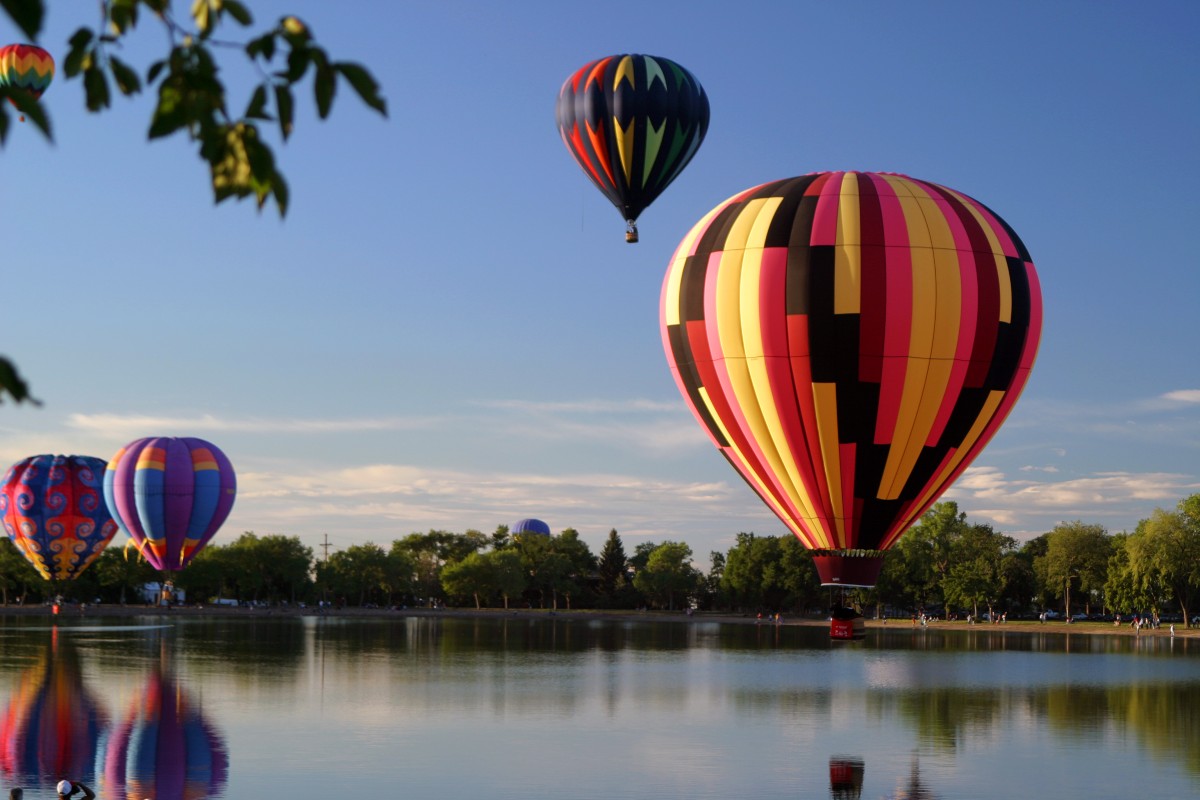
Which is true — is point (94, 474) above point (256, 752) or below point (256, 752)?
above

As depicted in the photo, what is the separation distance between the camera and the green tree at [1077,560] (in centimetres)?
10900

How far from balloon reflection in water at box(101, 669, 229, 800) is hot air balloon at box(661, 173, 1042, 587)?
13.1 meters

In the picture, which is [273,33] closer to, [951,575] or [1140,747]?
[1140,747]

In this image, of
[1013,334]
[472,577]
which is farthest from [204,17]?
[472,577]

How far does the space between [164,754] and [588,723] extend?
1182 cm

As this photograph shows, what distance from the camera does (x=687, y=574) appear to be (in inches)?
5605

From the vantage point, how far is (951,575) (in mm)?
112875

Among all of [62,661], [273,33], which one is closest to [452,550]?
[62,661]

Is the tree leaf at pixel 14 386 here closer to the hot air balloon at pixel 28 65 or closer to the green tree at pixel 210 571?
the hot air balloon at pixel 28 65

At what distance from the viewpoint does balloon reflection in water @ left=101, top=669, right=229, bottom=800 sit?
30.3 metres

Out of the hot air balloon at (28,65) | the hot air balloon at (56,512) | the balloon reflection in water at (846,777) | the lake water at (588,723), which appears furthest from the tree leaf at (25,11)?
the hot air balloon at (56,512)

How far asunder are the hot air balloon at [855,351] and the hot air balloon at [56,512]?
62624 mm

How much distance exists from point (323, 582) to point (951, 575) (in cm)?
6063

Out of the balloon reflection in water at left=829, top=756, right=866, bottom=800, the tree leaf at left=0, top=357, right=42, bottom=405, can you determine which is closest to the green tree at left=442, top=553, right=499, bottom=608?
the balloon reflection in water at left=829, top=756, right=866, bottom=800
